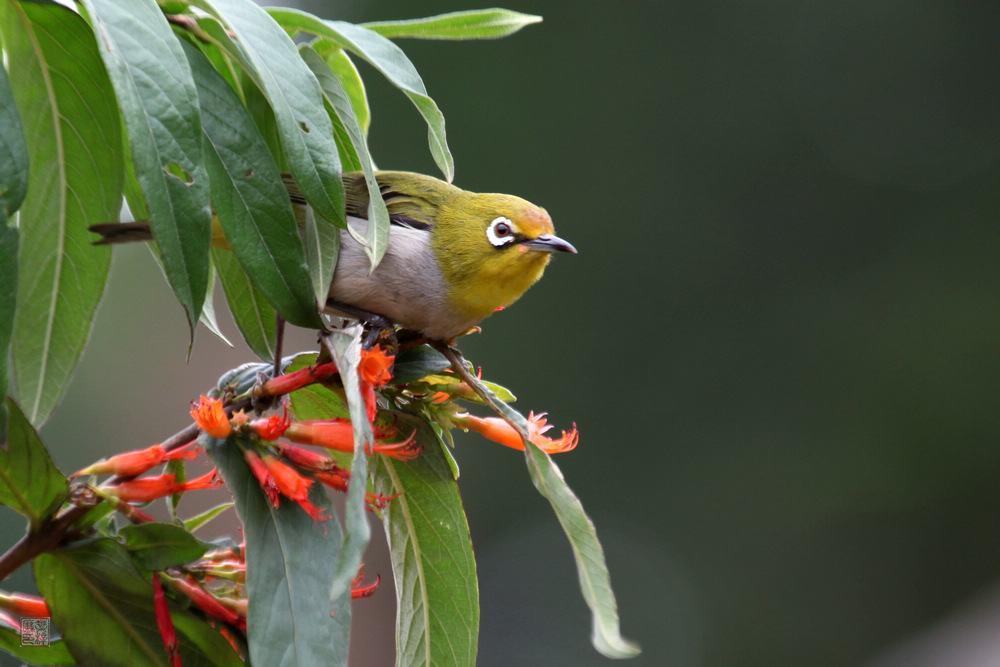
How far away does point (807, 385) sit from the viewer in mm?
11938

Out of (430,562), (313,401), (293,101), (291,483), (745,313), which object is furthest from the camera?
(745,313)

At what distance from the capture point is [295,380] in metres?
1.85

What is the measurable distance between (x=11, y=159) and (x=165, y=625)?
35.6 inches

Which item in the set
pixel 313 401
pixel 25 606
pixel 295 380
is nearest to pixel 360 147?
pixel 295 380

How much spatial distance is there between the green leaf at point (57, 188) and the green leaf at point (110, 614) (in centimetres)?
37

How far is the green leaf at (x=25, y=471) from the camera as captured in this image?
166 centimetres

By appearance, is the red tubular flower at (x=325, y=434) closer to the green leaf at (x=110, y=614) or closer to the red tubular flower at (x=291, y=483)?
the red tubular flower at (x=291, y=483)

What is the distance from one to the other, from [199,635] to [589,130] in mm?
11577

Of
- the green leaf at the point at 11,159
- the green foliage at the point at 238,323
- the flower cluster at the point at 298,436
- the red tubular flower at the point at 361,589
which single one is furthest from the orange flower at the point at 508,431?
the green leaf at the point at 11,159

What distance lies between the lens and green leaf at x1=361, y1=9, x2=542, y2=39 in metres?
2.05

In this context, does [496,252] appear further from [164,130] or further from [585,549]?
[164,130]

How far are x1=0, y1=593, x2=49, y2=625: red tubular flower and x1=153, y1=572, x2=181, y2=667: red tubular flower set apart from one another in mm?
277

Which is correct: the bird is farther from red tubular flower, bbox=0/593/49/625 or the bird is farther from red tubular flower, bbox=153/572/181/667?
red tubular flower, bbox=0/593/49/625

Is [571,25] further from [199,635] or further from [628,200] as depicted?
[199,635]
